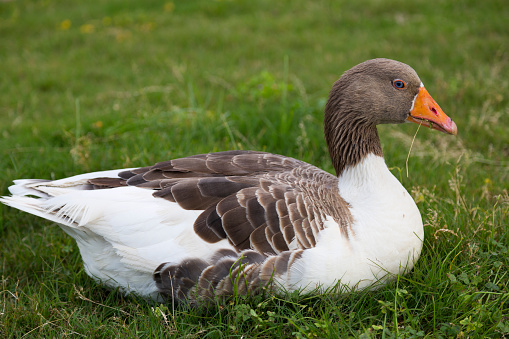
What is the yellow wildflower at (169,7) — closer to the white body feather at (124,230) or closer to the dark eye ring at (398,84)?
the white body feather at (124,230)

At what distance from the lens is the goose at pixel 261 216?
3.14 m

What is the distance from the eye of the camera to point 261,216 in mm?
3168

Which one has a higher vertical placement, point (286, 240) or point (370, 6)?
point (370, 6)

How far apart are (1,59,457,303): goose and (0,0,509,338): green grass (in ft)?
0.58

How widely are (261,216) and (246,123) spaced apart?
2.59 meters

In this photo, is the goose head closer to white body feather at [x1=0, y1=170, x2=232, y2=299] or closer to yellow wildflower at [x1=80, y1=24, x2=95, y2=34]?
white body feather at [x1=0, y1=170, x2=232, y2=299]

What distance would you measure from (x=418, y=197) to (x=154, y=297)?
233cm

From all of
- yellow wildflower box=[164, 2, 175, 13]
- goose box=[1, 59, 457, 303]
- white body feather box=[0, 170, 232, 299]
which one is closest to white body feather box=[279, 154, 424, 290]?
goose box=[1, 59, 457, 303]

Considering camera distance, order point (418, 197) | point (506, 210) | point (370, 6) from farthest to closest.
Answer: point (370, 6) < point (418, 197) < point (506, 210)

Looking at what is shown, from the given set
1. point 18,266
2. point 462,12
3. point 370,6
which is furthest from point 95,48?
point 462,12

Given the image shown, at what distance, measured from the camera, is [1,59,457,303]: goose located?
124 inches

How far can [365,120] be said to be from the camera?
3525mm

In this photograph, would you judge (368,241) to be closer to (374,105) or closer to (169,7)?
(374,105)

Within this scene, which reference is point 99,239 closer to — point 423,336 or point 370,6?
point 423,336
